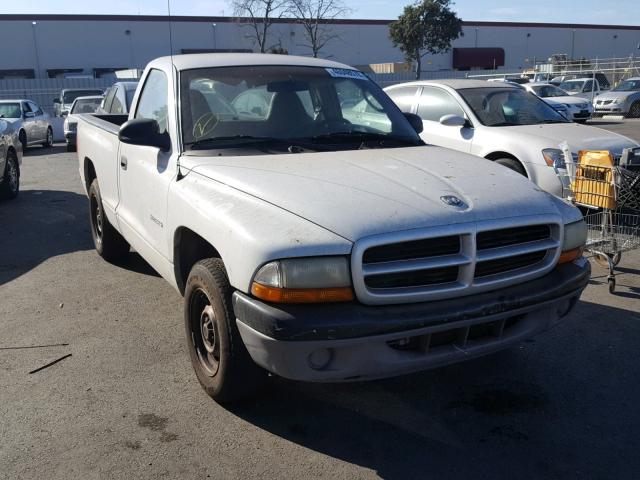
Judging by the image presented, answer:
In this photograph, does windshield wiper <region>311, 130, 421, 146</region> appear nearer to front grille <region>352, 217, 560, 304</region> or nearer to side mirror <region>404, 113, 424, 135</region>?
side mirror <region>404, 113, 424, 135</region>

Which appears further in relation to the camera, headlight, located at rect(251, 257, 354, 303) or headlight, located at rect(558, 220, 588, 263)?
headlight, located at rect(558, 220, 588, 263)

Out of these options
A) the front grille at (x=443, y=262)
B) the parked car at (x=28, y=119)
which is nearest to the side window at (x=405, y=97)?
the front grille at (x=443, y=262)

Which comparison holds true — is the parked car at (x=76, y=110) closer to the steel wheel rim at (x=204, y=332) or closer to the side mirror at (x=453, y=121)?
the side mirror at (x=453, y=121)

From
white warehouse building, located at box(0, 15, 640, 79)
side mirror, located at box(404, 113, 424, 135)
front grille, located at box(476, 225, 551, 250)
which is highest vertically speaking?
white warehouse building, located at box(0, 15, 640, 79)

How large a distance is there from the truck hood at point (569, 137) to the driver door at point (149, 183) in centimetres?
467

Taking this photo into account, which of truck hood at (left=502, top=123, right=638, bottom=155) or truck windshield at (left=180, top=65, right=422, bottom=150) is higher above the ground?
truck windshield at (left=180, top=65, right=422, bottom=150)

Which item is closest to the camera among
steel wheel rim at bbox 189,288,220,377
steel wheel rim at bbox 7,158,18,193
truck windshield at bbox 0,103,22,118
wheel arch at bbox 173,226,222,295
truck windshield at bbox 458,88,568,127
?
steel wheel rim at bbox 189,288,220,377

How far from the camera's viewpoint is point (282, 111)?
4582 mm

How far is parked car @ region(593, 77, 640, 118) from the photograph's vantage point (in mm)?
25234

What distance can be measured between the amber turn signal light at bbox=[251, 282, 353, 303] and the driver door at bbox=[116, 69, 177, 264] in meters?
1.38

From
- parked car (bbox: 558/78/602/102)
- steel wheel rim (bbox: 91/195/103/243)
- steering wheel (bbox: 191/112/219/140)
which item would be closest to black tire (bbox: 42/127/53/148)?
steel wheel rim (bbox: 91/195/103/243)

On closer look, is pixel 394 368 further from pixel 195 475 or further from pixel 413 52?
pixel 413 52

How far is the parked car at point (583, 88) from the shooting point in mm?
28206

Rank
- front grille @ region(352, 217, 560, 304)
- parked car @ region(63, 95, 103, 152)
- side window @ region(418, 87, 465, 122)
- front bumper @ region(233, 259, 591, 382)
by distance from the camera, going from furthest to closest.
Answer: parked car @ region(63, 95, 103, 152) < side window @ region(418, 87, 465, 122) < front grille @ region(352, 217, 560, 304) < front bumper @ region(233, 259, 591, 382)
